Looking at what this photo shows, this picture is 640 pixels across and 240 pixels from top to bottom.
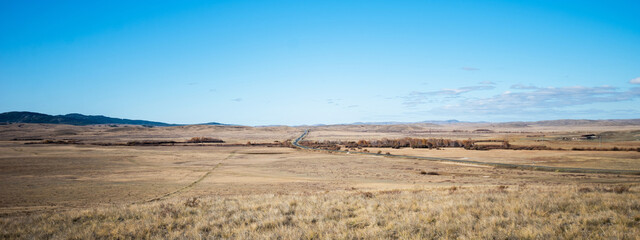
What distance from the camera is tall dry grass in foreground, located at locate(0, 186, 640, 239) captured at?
7.75 meters

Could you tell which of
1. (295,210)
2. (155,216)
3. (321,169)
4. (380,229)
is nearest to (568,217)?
(380,229)

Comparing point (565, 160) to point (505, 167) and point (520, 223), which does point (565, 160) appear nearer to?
point (505, 167)

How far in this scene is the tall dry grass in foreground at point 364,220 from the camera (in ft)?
25.4

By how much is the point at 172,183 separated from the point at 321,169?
43.4 ft

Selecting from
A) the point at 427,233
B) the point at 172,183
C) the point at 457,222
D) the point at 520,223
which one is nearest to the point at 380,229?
the point at 427,233

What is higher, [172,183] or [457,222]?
[457,222]

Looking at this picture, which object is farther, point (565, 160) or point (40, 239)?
point (565, 160)

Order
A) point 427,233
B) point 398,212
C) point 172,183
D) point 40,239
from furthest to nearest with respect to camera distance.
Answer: point 172,183 < point 398,212 < point 40,239 < point 427,233

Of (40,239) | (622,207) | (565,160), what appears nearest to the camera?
(40,239)

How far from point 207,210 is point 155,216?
5.27ft

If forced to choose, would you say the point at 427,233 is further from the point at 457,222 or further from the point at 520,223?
the point at 520,223

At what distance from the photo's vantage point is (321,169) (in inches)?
1225

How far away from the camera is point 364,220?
9.30 metres

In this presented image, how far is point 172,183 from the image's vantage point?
22203 mm
